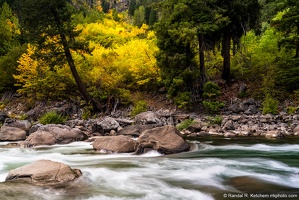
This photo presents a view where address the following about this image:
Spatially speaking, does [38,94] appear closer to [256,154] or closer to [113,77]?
[113,77]

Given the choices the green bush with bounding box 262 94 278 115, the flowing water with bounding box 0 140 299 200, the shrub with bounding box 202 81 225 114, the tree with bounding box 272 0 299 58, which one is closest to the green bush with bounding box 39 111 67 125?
the flowing water with bounding box 0 140 299 200

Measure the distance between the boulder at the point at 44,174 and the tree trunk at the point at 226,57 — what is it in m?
15.6

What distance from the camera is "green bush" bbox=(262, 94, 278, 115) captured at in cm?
1678

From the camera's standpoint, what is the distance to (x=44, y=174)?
6648 mm

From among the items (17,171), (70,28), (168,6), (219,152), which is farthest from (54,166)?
(168,6)

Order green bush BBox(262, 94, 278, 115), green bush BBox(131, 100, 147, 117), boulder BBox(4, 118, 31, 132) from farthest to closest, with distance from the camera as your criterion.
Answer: green bush BBox(131, 100, 147, 117), boulder BBox(4, 118, 31, 132), green bush BBox(262, 94, 278, 115)

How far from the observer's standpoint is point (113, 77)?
2273 centimetres

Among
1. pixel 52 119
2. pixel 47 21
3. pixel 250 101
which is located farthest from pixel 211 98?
pixel 47 21

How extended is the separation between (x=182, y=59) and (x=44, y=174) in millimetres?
13007

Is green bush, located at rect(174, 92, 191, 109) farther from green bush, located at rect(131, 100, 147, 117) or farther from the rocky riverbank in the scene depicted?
green bush, located at rect(131, 100, 147, 117)

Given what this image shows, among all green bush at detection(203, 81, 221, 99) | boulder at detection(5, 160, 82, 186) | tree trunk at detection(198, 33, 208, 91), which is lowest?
boulder at detection(5, 160, 82, 186)

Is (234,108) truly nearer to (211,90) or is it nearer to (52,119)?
(211,90)

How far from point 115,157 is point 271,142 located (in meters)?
6.74

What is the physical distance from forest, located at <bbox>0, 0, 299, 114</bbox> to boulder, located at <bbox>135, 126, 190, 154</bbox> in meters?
7.15
